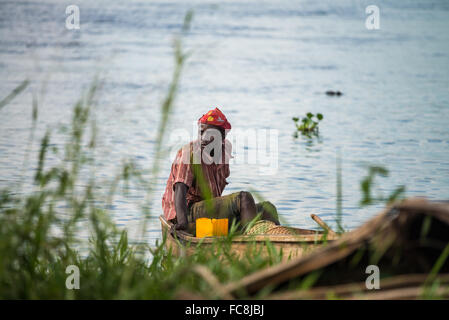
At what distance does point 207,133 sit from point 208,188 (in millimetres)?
472

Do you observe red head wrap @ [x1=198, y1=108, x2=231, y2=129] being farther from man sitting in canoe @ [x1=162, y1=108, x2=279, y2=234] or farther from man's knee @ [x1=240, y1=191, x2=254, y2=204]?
man's knee @ [x1=240, y1=191, x2=254, y2=204]

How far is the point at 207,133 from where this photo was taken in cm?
630

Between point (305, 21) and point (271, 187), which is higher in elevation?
point (305, 21)

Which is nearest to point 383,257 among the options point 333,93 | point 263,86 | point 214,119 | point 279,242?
point 279,242

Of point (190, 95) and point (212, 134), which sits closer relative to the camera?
point (212, 134)

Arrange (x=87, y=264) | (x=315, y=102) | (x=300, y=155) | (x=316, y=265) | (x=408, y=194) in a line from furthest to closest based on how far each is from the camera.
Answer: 1. (x=315, y=102)
2. (x=300, y=155)
3. (x=408, y=194)
4. (x=87, y=264)
5. (x=316, y=265)

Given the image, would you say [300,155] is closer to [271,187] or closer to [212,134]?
[271,187]

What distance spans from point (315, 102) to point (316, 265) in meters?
16.5

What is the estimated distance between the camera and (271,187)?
409 inches

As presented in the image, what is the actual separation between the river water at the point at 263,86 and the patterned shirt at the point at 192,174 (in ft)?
2.24

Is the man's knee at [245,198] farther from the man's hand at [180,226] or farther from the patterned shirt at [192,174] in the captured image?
the man's hand at [180,226]

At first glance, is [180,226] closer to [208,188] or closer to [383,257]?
[208,188]

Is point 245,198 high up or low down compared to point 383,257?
up
